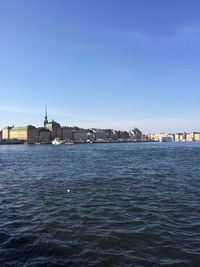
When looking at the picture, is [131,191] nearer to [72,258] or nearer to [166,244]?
[166,244]

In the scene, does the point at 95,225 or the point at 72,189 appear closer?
the point at 95,225

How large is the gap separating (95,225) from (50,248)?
3.58 metres

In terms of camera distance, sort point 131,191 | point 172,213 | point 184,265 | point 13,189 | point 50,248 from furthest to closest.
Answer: point 13,189 → point 131,191 → point 172,213 → point 50,248 → point 184,265

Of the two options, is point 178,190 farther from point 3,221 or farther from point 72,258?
point 72,258

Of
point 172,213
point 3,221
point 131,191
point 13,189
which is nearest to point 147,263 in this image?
point 172,213

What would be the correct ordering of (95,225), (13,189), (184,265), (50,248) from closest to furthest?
(184,265) < (50,248) < (95,225) < (13,189)

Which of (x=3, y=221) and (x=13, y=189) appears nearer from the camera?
(x=3, y=221)

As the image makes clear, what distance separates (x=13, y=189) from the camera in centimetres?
2723

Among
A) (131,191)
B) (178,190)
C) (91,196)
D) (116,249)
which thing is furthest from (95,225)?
(178,190)

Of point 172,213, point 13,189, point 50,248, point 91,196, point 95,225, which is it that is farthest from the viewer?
point 13,189

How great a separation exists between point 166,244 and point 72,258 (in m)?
3.82

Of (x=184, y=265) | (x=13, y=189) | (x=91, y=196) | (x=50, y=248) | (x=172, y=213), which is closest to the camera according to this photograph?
(x=184, y=265)

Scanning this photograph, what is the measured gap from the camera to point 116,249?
13086mm

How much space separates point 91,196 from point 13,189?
24.0 feet
